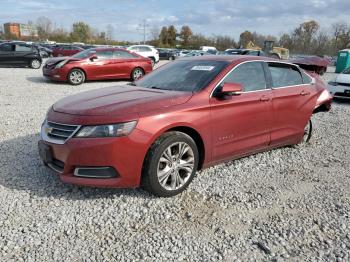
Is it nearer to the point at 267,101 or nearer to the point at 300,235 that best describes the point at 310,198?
the point at 300,235

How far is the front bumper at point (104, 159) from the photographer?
340 centimetres

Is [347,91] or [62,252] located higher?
[347,91]

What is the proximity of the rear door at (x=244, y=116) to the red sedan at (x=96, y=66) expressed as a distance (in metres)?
9.37

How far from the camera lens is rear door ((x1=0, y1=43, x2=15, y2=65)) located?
1930 cm

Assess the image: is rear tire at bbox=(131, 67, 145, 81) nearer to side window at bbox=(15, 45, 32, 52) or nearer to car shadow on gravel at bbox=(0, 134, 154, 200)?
side window at bbox=(15, 45, 32, 52)

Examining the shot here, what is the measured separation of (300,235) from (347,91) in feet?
27.5

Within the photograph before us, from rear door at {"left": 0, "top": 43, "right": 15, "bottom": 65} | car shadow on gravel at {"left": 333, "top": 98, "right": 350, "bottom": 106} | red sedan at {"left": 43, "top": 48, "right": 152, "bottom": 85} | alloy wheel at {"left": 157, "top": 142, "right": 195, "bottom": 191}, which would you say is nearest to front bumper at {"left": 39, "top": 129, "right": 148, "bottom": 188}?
alloy wheel at {"left": 157, "top": 142, "right": 195, "bottom": 191}

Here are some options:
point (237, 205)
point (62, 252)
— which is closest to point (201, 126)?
point (237, 205)

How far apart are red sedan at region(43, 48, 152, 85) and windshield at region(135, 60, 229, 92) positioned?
8.43 meters

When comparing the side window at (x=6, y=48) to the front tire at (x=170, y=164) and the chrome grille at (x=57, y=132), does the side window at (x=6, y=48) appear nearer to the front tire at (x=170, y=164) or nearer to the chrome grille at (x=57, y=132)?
the chrome grille at (x=57, y=132)

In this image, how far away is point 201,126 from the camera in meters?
3.96

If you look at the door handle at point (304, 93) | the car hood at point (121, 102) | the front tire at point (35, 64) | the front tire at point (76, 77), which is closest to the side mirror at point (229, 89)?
the car hood at point (121, 102)

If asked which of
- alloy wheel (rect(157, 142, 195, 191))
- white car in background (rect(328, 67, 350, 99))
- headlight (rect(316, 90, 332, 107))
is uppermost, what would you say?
headlight (rect(316, 90, 332, 107))

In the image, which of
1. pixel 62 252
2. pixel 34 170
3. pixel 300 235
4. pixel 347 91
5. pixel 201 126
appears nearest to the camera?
pixel 62 252
